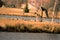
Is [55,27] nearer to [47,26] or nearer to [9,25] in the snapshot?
[47,26]

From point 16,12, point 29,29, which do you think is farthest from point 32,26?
point 16,12

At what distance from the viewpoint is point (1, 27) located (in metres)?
23.0

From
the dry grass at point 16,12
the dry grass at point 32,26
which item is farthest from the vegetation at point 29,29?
the dry grass at point 16,12

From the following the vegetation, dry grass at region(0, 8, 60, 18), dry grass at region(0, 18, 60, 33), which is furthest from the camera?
dry grass at region(0, 8, 60, 18)

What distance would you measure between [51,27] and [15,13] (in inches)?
221

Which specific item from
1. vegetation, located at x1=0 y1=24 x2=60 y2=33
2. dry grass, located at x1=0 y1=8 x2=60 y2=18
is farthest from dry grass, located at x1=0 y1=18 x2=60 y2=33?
dry grass, located at x1=0 y1=8 x2=60 y2=18

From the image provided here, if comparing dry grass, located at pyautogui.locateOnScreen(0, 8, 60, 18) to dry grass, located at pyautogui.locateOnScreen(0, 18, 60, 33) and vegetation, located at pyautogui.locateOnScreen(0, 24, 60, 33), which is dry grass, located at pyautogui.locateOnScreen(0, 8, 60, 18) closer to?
dry grass, located at pyautogui.locateOnScreen(0, 18, 60, 33)

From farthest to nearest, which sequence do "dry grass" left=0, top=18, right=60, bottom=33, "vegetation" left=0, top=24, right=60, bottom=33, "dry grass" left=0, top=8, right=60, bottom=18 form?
"dry grass" left=0, top=8, right=60, bottom=18, "dry grass" left=0, top=18, right=60, bottom=33, "vegetation" left=0, top=24, right=60, bottom=33

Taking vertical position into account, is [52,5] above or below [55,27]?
above

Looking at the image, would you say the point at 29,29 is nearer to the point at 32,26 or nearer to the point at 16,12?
the point at 32,26

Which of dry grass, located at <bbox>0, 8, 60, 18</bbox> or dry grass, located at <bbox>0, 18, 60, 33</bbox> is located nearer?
dry grass, located at <bbox>0, 18, 60, 33</bbox>

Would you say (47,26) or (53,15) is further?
(53,15)

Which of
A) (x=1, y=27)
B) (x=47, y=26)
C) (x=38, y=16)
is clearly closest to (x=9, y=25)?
(x=1, y=27)

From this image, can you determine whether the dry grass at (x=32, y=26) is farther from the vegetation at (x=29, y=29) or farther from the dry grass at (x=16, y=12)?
the dry grass at (x=16, y=12)
